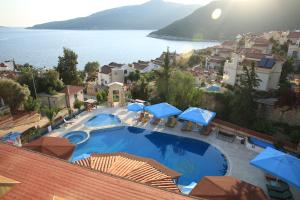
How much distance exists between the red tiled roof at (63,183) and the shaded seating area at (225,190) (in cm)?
533

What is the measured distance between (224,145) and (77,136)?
38.2 ft

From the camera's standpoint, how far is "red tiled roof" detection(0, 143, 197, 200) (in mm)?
5035

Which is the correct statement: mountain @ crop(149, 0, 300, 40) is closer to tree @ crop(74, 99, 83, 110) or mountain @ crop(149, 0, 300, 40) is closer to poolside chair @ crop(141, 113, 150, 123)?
poolside chair @ crop(141, 113, 150, 123)

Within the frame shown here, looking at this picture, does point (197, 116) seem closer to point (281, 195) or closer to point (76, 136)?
point (281, 195)

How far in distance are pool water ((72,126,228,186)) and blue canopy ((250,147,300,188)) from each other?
9.54 ft

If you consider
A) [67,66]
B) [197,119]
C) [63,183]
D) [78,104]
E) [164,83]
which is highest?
[63,183]

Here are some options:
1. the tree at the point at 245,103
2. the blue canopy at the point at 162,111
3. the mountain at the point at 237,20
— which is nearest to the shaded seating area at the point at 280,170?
the tree at the point at 245,103

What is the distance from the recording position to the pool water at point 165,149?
15.7 m

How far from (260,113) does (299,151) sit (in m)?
6.02

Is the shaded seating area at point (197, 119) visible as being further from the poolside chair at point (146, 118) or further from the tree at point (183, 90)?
the poolside chair at point (146, 118)

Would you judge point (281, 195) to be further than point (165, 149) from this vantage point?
No

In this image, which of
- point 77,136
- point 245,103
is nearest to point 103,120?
point 77,136

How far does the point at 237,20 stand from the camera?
138875mm

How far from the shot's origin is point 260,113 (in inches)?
852
